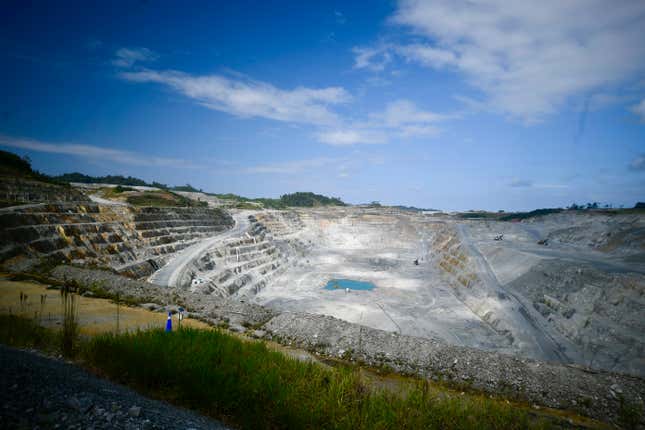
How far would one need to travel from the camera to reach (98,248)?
2908 centimetres

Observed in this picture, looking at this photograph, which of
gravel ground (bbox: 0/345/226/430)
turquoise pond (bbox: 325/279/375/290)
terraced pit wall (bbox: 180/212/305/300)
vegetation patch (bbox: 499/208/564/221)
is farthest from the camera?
vegetation patch (bbox: 499/208/564/221)

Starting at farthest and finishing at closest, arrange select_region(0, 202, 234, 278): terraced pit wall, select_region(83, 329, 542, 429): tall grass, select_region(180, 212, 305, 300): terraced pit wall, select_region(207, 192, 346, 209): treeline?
select_region(207, 192, 346, 209): treeline → select_region(180, 212, 305, 300): terraced pit wall → select_region(0, 202, 234, 278): terraced pit wall → select_region(83, 329, 542, 429): tall grass

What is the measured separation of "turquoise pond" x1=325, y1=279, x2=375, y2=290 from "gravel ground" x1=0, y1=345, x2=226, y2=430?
132ft

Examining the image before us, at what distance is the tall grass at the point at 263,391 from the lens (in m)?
6.49

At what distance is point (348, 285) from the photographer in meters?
46.7

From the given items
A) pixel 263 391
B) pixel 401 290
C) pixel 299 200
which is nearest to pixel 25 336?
pixel 263 391

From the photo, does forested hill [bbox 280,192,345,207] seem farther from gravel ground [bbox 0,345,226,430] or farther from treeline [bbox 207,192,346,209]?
gravel ground [bbox 0,345,226,430]

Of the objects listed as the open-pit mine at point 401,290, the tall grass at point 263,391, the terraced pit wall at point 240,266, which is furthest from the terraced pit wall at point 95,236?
the tall grass at point 263,391

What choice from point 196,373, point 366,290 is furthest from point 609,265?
point 196,373

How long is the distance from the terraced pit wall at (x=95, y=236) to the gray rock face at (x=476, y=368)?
21.6m

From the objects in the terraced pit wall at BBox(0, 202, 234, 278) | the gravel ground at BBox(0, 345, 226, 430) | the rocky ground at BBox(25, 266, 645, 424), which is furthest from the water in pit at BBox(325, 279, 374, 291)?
the gravel ground at BBox(0, 345, 226, 430)

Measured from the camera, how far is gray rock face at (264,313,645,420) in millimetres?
11102

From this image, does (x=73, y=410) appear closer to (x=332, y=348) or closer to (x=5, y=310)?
(x=332, y=348)

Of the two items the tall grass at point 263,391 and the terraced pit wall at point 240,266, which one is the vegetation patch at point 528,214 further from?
the tall grass at point 263,391
